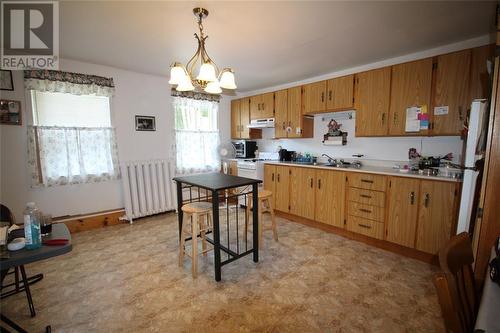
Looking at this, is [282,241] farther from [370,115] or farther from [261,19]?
[261,19]

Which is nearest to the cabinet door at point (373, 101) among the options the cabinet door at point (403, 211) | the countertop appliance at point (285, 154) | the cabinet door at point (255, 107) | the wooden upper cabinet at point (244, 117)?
the cabinet door at point (403, 211)

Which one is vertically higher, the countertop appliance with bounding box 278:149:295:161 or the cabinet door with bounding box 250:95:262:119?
the cabinet door with bounding box 250:95:262:119

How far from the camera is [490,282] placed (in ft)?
2.98

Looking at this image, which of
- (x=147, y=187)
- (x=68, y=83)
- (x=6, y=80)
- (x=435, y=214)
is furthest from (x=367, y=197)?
(x=6, y=80)

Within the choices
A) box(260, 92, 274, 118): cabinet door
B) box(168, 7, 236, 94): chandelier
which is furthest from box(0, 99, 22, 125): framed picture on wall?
box(260, 92, 274, 118): cabinet door

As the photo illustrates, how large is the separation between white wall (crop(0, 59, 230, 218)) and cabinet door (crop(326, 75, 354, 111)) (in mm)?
2699

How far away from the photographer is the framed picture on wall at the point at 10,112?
2.70 metres

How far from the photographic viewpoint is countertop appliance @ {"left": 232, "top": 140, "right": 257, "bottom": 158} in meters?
4.71

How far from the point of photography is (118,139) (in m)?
3.54

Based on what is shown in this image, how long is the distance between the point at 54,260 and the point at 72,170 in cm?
125

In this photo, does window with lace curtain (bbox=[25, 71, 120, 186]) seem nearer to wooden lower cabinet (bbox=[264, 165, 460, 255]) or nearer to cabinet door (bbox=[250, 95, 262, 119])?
cabinet door (bbox=[250, 95, 262, 119])

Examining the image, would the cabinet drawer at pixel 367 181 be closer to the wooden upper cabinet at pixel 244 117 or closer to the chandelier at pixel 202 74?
the chandelier at pixel 202 74

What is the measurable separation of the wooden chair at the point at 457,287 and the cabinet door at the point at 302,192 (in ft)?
7.68

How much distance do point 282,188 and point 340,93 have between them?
1.70 m
